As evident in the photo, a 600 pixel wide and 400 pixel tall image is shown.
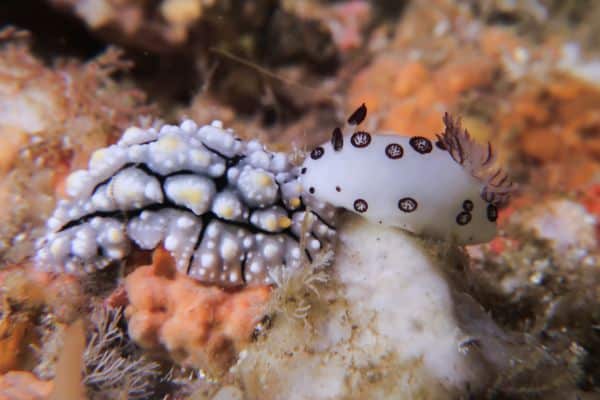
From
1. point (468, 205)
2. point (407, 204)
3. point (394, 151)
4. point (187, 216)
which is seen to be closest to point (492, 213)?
point (468, 205)

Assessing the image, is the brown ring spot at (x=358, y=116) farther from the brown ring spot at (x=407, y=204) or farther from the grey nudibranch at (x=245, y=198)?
A: the brown ring spot at (x=407, y=204)

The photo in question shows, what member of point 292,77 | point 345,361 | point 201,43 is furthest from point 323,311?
point 292,77

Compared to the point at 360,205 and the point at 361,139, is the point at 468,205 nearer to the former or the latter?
the point at 360,205

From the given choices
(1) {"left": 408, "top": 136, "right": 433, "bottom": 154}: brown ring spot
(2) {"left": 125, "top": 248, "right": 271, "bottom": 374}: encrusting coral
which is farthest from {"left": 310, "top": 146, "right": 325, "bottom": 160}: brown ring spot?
(2) {"left": 125, "top": 248, "right": 271, "bottom": 374}: encrusting coral

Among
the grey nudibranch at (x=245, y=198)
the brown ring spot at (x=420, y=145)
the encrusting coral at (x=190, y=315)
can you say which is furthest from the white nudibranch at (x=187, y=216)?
the brown ring spot at (x=420, y=145)

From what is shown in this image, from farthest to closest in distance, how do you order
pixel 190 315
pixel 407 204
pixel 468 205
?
pixel 468 205, pixel 407 204, pixel 190 315

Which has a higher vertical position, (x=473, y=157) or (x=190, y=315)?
(x=473, y=157)

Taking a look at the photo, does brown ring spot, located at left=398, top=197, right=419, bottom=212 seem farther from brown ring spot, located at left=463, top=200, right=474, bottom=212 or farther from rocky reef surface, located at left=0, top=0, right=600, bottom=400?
brown ring spot, located at left=463, top=200, right=474, bottom=212
